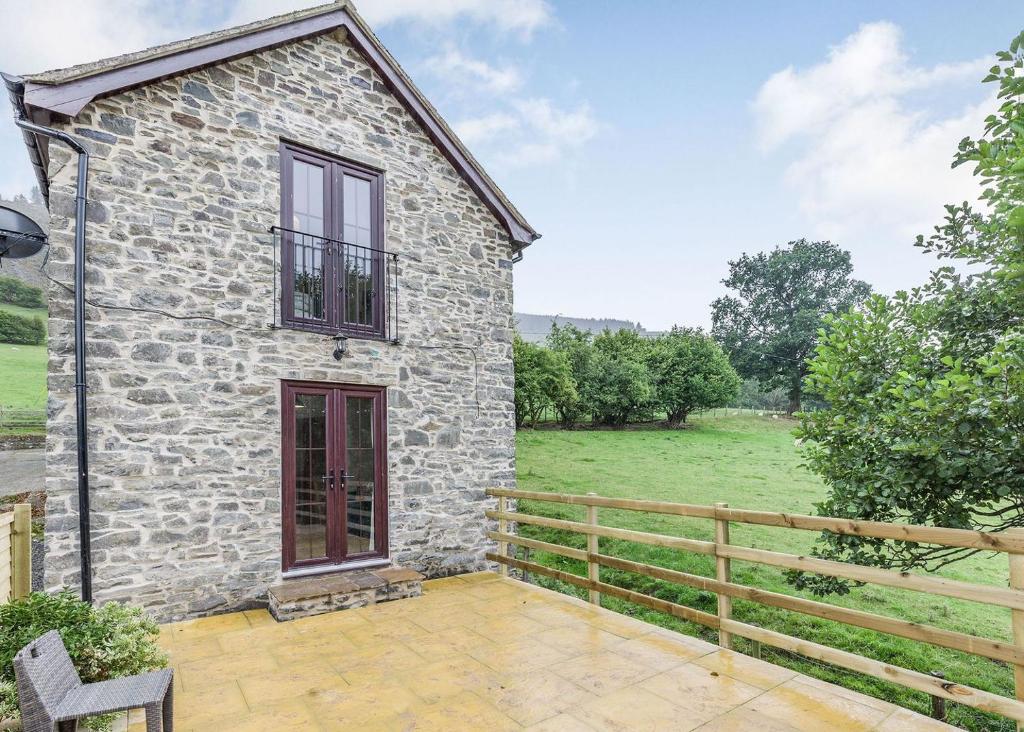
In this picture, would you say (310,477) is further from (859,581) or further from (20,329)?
(20,329)

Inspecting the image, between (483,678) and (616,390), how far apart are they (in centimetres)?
1716

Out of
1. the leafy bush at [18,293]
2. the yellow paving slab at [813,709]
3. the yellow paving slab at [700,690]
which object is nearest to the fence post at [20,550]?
the yellow paving slab at [700,690]

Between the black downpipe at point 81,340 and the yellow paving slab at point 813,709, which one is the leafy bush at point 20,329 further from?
the yellow paving slab at point 813,709

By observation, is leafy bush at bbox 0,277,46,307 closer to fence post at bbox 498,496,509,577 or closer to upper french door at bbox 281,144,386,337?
upper french door at bbox 281,144,386,337

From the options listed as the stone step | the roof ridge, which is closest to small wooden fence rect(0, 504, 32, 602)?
the stone step

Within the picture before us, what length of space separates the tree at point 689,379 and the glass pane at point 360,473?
17078mm

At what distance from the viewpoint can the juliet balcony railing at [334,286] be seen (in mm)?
5723

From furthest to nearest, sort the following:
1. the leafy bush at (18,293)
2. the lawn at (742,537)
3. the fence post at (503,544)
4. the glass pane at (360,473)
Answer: the leafy bush at (18,293)
the fence post at (503,544)
the glass pane at (360,473)
the lawn at (742,537)

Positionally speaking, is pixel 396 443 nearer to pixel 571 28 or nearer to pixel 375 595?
pixel 375 595

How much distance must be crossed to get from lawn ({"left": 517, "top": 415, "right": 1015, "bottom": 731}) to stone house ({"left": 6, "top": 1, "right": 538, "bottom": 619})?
125 inches

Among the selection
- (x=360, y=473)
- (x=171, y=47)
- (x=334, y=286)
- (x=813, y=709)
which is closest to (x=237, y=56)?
(x=171, y=47)

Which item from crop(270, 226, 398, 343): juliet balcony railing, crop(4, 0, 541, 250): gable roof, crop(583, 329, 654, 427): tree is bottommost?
crop(583, 329, 654, 427): tree

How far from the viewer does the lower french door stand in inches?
220

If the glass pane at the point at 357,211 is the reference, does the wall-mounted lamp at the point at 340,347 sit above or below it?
below
